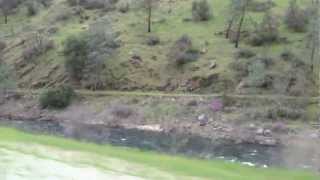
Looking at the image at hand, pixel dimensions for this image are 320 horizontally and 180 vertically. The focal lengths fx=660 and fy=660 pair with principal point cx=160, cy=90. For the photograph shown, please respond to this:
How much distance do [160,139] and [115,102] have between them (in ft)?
49.4

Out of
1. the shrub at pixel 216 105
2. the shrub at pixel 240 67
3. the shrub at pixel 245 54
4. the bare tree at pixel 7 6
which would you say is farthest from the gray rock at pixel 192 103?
the bare tree at pixel 7 6

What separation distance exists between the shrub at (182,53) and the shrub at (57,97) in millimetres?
13061

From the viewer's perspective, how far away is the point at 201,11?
8612 cm

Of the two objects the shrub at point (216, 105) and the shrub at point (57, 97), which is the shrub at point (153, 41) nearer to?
the shrub at point (57, 97)

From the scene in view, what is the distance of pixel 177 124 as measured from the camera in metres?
64.8

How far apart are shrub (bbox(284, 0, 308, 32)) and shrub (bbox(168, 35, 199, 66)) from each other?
39.8 feet

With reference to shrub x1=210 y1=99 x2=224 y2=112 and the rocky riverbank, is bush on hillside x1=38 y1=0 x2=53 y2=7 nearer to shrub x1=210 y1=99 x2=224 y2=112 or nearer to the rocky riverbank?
the rocky riverbank

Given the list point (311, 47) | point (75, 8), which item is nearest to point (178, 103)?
→ point (311, 47)

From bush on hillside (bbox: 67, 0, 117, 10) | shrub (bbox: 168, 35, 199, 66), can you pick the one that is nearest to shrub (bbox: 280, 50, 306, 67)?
shrub (bbox: 168, 35, 199, 66)

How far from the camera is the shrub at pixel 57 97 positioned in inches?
2837

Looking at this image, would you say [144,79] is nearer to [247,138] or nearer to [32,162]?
[247,138]

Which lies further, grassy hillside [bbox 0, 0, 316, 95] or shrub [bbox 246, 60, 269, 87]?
grassy hillside [bbox 0, 0, 316, 95]

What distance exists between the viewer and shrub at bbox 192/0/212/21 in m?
86.3

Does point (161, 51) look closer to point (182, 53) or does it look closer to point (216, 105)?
point (182, 53)
